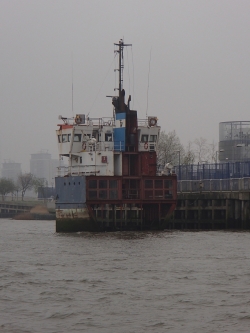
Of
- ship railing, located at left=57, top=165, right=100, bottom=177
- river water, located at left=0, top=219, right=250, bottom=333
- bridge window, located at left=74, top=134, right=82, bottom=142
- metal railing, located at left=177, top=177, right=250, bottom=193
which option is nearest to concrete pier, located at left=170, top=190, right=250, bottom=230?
metal railing, located at left=177, top=177, right=250, bottom=193

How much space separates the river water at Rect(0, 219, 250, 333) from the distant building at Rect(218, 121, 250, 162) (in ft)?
202

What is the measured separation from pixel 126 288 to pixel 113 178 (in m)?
26.6

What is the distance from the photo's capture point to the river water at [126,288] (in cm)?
2222

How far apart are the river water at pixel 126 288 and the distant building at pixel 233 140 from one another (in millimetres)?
61689

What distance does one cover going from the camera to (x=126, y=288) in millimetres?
27547

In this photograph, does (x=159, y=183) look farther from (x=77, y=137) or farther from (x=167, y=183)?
(x=77, y=137)

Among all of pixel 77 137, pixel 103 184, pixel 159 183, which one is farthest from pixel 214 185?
pixel 103 184

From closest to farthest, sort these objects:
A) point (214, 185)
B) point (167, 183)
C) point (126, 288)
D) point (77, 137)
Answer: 1. point (126, 288)
2. point (167, 183)
3. point (77, 137)
4. point (214, 185)

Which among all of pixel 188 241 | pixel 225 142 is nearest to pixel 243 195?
pixel 188 241

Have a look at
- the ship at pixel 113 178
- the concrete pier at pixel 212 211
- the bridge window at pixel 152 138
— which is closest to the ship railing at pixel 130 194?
the ship at pixel 113 178

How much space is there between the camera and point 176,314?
2319 centimetres

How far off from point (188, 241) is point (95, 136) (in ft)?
45.3

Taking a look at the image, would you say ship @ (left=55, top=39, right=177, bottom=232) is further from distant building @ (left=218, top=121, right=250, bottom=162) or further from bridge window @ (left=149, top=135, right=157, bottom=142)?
distant building @ (left=218, top=121, right=250, bottom=162)

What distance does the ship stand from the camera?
53.8 metres
